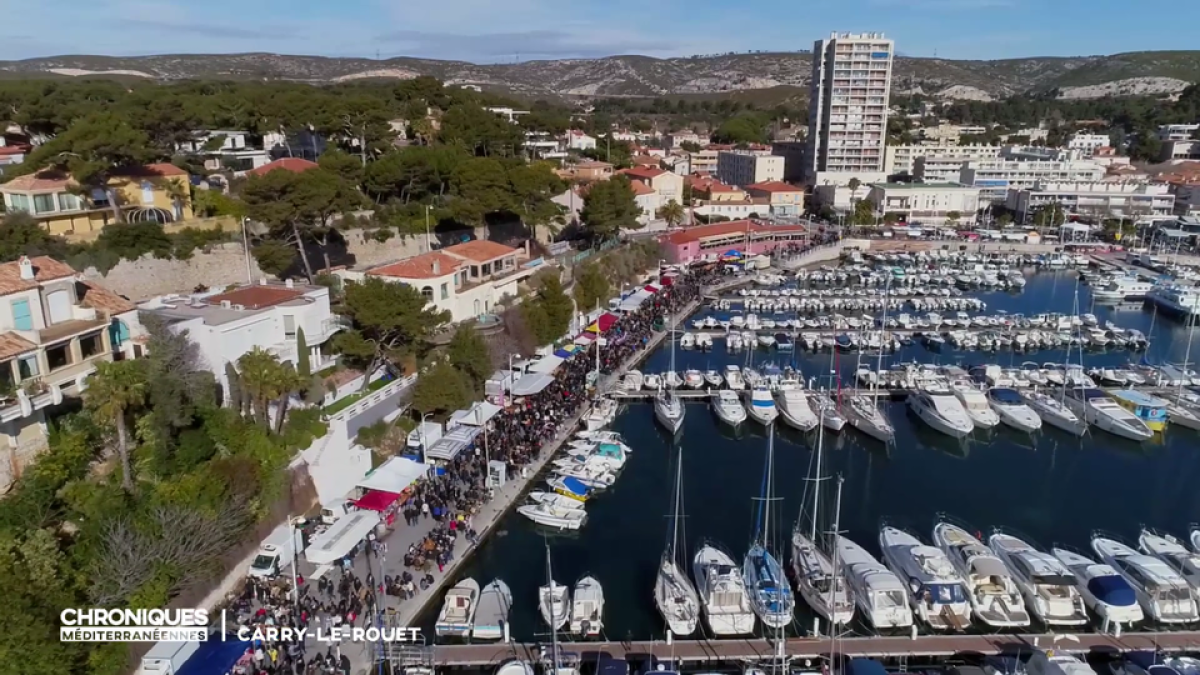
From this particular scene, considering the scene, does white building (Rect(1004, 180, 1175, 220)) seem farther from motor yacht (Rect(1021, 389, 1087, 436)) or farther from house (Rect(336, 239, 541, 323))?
house (Rect(336, 239, 541, 323))

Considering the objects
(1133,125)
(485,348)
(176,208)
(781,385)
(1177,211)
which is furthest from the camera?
(1133,125)

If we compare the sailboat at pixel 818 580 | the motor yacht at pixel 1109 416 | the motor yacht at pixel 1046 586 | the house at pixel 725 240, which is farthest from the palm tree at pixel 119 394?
the house at pixel 725 240

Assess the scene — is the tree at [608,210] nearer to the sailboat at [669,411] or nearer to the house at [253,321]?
the sailboat at [669,411]

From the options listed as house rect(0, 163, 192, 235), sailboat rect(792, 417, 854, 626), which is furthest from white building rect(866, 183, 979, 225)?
sailboat rect(792, 417, 854, 626)

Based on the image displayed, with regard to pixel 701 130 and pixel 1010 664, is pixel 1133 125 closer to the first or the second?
pixel 701 130

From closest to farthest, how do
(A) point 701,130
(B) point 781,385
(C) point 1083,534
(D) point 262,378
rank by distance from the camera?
1. (D) point 262,378
2. (C) point 1083,534
3. (B) point 781,385
4. (A) point 701,130

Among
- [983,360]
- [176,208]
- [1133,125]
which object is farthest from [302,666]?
[1133,125]

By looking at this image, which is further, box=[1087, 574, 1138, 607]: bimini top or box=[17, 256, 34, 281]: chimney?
box=[17, 256, 34, 281]: chimney
